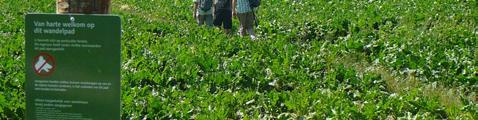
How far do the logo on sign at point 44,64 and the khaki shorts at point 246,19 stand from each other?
7940mm

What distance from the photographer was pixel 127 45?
9438mm

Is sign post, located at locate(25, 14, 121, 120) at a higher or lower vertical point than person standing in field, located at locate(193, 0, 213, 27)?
lower

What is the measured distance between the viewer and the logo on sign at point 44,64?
3717mm

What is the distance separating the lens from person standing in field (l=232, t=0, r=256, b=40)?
1158cm

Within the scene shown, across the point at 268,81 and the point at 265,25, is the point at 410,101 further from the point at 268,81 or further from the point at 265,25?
the point at 265,25

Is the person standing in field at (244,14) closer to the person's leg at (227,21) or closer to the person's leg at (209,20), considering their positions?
the person's leg at (227,21)

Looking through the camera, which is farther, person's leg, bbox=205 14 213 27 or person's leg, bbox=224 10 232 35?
person's leg, bbox=205 14 213 27

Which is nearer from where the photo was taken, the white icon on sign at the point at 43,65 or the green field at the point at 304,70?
the white icon on sign at the point at 43,65

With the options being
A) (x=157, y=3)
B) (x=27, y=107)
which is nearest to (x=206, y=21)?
(x=157, y=3)

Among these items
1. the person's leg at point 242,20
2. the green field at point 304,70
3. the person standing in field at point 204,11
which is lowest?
the green field at point 304,70

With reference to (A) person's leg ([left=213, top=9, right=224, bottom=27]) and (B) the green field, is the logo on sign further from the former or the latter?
(A) person's leg ([left=213, top=9, right=224, bottom=27])

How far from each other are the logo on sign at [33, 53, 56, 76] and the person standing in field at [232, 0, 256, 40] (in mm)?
7905

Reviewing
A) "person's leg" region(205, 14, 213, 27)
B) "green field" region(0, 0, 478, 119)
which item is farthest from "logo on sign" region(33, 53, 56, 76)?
"person's leg" region(205, 14, 213, 27)

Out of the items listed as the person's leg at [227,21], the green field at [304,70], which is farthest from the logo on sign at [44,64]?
the person's leg at [227,21]
